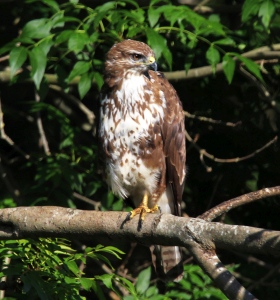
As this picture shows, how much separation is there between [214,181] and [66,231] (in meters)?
2.42

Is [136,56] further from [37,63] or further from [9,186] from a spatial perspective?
[9,186]

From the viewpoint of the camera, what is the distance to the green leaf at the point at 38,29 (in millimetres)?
4489

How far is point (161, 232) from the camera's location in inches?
130

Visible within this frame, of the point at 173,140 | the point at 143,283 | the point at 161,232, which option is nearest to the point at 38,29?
the point at 173,140

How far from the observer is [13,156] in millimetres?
6246

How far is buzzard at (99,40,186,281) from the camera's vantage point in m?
4.45

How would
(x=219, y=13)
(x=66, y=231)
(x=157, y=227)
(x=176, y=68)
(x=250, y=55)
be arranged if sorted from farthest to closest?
1. (x=219, y=13)
2. (x=176, y=68)
3. (x=250, y=55)
4. (x=66, y=231)
5. (x=157, y=227)

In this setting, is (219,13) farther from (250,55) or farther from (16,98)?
(16,98)

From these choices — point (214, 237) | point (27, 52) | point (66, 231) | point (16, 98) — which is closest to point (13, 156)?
point (16, 98)

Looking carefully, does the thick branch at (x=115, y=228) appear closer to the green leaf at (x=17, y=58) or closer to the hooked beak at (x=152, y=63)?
the green leaf at (x=17, y=58)

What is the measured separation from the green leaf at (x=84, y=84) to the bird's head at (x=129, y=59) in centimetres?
17

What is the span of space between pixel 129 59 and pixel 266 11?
0.83m

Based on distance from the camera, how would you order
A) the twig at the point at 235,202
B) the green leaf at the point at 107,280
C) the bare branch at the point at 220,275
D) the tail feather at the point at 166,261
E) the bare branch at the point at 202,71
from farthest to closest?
1. the bare branch at the point at 202,71
2. the tail feather at the point at 166,261
3. the green leaf at the point at 107,280
4. the twig at the point at 235,202
5. the bare branch at the point at 220,275

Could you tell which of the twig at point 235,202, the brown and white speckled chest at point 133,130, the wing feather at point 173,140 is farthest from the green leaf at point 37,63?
the twig at point 235,202
